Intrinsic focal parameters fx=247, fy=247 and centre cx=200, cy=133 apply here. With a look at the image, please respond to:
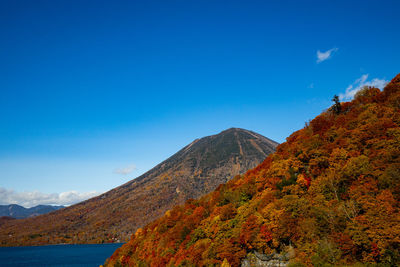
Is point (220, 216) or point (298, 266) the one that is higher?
point (220, 216)

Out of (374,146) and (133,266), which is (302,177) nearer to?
(374,146)

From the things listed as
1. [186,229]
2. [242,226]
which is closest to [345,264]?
[242,226]

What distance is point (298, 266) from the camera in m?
30.4

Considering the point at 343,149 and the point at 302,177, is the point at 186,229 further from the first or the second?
the point at 343,149

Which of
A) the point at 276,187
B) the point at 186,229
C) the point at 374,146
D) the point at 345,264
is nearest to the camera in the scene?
the point at 345,264

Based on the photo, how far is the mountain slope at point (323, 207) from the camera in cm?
2725

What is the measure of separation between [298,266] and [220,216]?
2050cm

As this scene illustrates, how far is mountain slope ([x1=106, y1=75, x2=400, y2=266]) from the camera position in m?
27.2

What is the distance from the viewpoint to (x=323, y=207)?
34.2 metres

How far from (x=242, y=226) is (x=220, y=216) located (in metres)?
7.99

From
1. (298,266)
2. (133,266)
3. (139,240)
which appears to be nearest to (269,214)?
(298,266)

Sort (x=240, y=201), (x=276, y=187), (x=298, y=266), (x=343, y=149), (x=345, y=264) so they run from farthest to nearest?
1. (x=240, y=201)
2. (x=276, y=187)
3. (x=343, y=149)
4. (x=298, y=266)
5. (x=345, y=264)

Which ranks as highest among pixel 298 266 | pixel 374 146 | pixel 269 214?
pixel 374 146

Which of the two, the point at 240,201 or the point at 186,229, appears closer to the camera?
the point at 240,201
